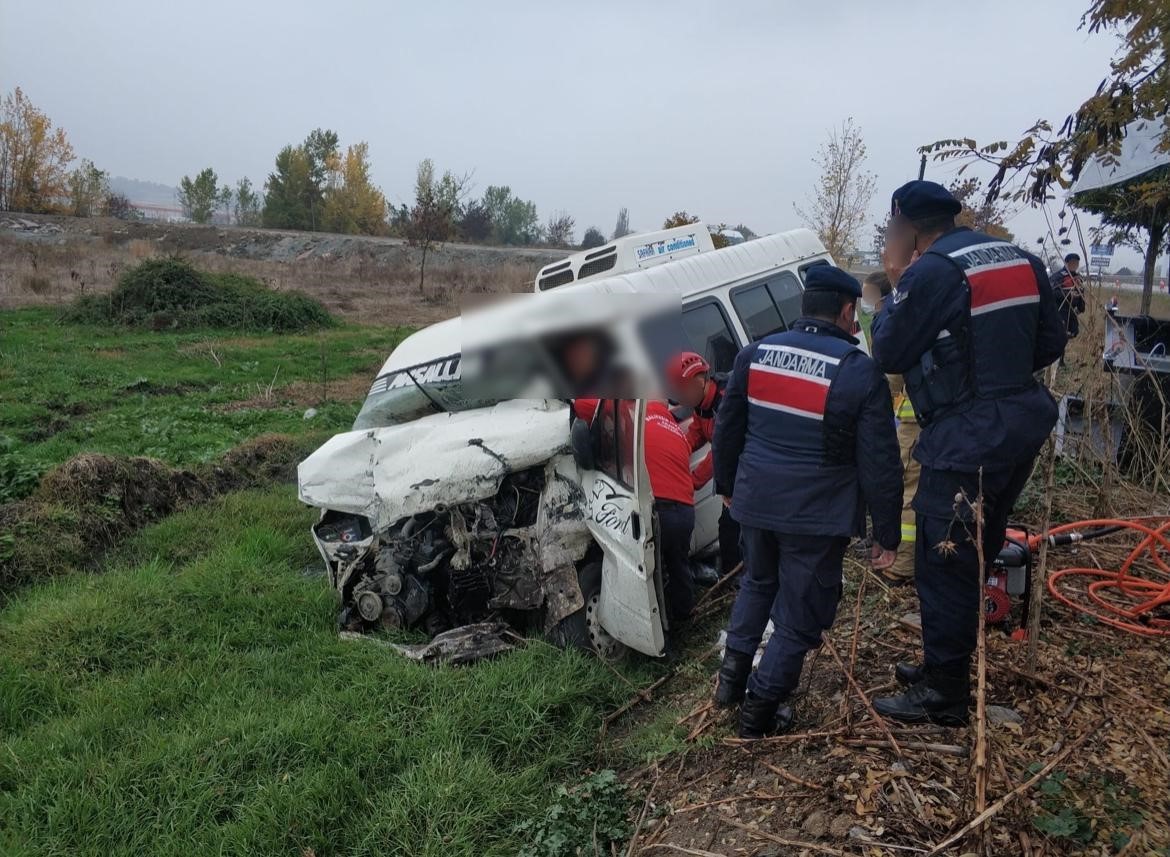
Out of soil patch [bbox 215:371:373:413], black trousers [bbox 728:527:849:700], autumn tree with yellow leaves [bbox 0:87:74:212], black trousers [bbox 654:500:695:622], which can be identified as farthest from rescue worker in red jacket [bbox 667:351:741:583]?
autumn tree with yellow leaves [bbox 0:87:74:212]

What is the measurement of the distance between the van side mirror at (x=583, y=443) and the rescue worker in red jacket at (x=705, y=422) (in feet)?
2.11

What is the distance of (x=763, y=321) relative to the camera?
5.79 meters

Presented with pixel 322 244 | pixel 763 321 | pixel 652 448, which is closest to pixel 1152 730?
pixel 652 448

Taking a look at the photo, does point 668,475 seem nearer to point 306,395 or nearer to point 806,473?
point 806,473

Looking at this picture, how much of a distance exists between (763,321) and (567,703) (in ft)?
10.9

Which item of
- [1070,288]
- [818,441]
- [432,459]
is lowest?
[432,459]

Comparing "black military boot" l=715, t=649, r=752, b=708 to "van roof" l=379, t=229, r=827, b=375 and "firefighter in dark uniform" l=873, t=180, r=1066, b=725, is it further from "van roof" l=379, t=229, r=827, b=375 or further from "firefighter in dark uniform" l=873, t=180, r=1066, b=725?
"van roof" l=379, t=229, r=827, b=375

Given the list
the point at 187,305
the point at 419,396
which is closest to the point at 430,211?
the point at 187,305

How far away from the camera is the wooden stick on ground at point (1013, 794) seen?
1930 mm

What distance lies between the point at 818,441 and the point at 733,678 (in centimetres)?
106

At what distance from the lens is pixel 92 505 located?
6.11 metres

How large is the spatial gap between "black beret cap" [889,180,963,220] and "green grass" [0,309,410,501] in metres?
6.84

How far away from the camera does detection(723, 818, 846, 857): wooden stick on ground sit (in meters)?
2.23

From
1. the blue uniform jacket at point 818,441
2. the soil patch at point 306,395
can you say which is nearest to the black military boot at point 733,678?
the blue uniform jacket at point 818,441
